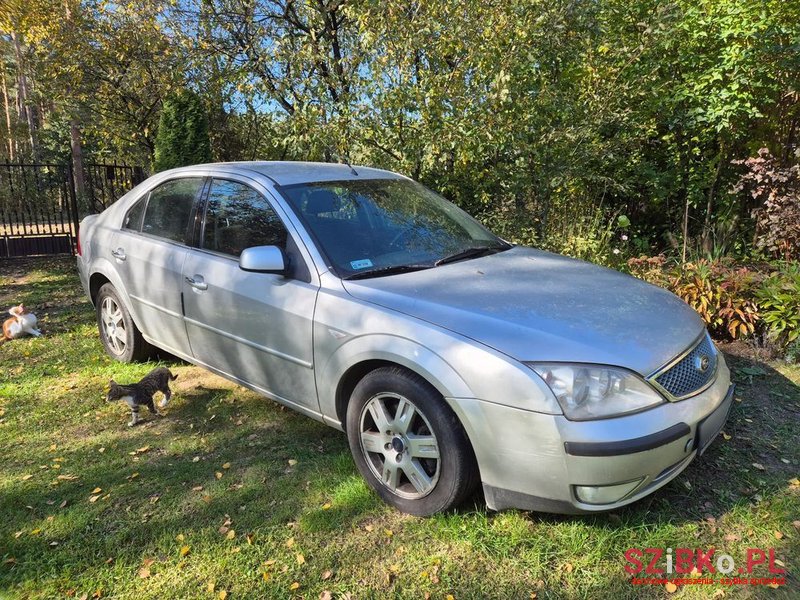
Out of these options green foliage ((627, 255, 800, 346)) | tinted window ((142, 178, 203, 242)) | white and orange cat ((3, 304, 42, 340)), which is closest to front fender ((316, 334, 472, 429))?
tinted window ((142, 178, 203, 242))

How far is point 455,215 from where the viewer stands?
3.96m

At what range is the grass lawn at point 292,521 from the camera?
2385mm

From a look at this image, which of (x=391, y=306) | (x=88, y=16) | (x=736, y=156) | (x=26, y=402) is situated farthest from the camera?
(x=88, y=16)

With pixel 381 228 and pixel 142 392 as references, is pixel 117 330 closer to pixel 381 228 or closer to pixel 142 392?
pixel 142 392

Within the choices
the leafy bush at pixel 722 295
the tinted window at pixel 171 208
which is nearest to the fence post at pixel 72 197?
the tinted window at pixel 171 208

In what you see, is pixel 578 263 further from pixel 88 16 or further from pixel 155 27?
pixel 88 16

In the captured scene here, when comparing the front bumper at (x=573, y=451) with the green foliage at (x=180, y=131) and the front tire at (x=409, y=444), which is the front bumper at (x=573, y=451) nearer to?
the front tire at (x=409, y=444)

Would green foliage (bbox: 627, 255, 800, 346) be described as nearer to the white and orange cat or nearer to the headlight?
the headlight

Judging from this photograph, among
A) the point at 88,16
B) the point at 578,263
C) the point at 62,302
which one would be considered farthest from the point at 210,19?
the point at 578,263

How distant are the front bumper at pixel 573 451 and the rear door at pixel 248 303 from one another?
1069mm

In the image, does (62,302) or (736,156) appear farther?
(736,156)

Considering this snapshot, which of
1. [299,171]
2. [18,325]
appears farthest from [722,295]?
[18,325]

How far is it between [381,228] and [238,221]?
89 cm

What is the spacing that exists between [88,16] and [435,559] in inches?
420
